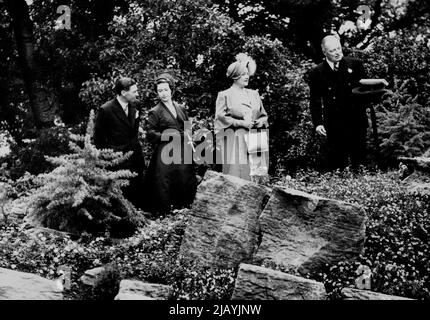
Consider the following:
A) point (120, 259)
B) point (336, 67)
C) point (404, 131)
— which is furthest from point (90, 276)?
point (404, 131)

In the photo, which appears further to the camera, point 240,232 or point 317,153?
point 317,153

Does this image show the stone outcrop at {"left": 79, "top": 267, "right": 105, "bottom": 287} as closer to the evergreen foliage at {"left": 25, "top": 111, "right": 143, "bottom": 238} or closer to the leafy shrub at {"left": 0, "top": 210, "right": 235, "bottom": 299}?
the leafy shrub at {"left": 0, "top": 210, "right": 235, "bottom": 299}

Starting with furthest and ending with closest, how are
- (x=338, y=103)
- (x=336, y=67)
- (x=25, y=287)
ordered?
(x=338, y=103) < (x=336, y=67) < (x=25, y=287)

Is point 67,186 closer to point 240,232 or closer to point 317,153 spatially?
point 240,232

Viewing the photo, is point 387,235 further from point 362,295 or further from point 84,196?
point 84,196

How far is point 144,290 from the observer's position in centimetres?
632

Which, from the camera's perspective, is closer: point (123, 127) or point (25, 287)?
point (25, 287)

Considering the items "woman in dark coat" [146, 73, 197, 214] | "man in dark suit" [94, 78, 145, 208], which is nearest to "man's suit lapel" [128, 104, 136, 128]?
"man in dark suit" [94, 78, 145, 208]

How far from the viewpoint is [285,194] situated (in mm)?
7246

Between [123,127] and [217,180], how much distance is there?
2539 mm

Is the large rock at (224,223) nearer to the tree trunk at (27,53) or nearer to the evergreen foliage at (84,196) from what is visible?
the evergreen foliage at (84,196)

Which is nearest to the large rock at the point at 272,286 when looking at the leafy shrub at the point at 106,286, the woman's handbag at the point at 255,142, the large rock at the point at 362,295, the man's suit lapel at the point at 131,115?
the large rock at the point at 362,295

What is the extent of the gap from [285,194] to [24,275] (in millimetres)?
3028
